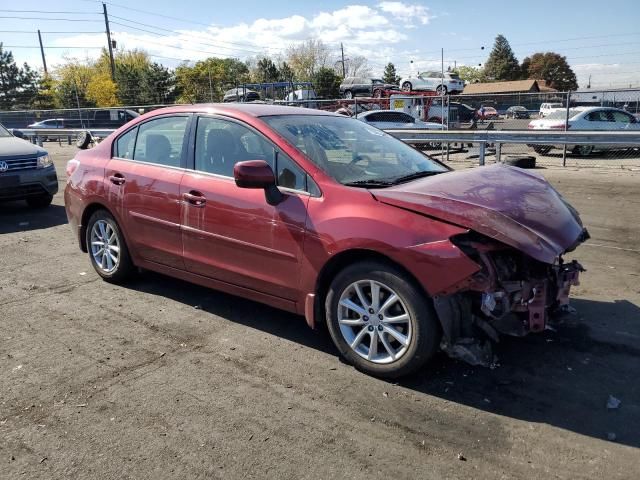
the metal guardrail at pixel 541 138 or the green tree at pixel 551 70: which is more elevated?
the green tree at pixel 551 70

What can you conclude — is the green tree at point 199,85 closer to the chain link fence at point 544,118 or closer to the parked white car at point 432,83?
the parked white car at point 432,83

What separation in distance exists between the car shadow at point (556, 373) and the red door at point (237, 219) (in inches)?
21.3

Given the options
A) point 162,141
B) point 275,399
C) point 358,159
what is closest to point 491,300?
point 275,399

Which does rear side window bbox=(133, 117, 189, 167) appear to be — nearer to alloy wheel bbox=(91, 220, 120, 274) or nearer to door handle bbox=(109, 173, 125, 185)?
door handle bbox=(109, 173, 125, 185)

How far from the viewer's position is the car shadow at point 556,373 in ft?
10.3

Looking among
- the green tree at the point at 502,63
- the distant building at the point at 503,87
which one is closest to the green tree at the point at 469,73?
the green tree at the point at 502,63

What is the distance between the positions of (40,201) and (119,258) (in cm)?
547

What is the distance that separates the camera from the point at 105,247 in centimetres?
546

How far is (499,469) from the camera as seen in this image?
8.80 feet

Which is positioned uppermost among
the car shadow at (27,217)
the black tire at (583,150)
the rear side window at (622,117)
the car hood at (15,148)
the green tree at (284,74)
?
the green tree at (284,74)

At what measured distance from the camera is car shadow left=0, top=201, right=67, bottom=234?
8383mm

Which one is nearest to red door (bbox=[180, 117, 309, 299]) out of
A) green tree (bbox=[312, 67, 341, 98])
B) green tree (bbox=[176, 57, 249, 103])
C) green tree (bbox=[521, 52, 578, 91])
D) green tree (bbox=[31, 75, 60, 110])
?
green tree (bbox=[176, 57, 249, 103])

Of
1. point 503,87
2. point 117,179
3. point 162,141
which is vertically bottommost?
point 117,179

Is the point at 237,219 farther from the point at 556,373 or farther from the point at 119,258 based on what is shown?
the point at 556,373
